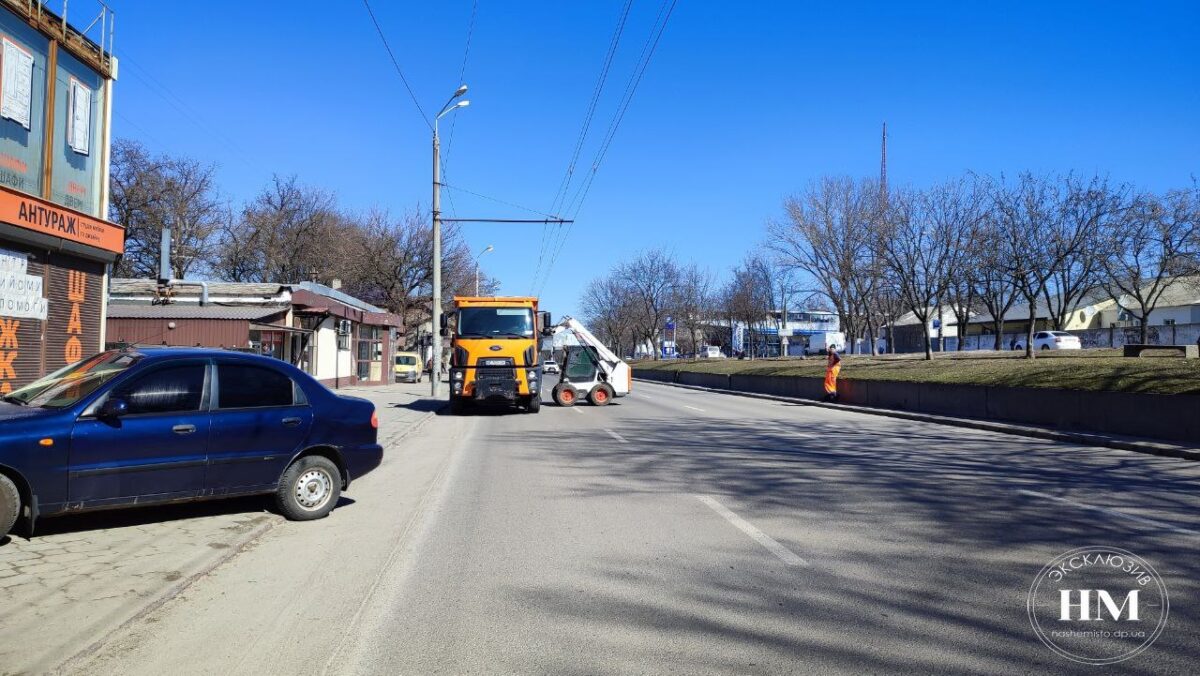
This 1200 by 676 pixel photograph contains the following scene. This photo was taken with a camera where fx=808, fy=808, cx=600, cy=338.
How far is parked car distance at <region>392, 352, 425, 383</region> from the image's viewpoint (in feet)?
173

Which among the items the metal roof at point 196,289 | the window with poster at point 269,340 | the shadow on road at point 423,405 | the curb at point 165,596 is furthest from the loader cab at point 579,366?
the curb at point 165,596

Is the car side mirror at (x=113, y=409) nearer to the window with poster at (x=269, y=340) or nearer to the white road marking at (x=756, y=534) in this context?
the white road marking at (x=756, y=534)

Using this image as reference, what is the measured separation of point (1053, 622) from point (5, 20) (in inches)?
652

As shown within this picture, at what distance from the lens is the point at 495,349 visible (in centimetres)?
2194

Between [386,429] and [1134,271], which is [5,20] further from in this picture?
[1134,271]

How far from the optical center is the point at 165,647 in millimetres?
4508

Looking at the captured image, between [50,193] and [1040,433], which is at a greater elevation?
[50,193]

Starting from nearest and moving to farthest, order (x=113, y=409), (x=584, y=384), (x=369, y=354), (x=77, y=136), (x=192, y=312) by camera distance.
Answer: (x=113, y=409), (x=77, y=136), (x=192, y=312), (x=584, y=384), (x=369, y=354)

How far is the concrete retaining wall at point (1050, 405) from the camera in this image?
1454 centimetres

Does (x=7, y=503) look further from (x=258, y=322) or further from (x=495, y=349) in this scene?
(x=258, y=322)

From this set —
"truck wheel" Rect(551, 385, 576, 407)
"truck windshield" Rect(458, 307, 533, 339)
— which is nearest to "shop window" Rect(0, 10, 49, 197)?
"truck windshield" Rect(458, 307, 533, 339)

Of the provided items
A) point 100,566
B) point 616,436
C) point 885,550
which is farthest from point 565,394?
point 100,566

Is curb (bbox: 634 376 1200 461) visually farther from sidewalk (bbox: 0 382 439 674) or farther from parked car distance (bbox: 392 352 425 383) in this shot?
parked car distance (bbox: 392 352 425 383)

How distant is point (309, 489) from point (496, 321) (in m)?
14.5
